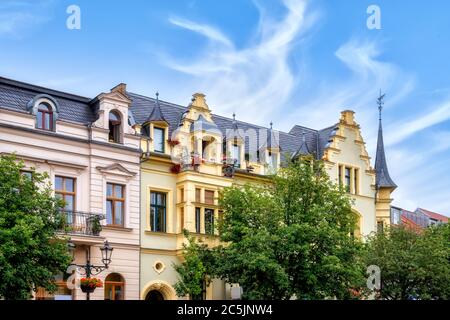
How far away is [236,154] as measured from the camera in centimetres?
3956

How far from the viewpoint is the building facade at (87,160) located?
102ft

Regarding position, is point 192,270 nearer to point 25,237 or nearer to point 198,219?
point 198,219

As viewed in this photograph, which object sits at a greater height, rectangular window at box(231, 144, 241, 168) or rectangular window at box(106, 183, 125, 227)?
rectangular window at box(231, 144, 241, 168)

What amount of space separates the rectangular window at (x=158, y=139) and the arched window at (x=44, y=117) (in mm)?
5854

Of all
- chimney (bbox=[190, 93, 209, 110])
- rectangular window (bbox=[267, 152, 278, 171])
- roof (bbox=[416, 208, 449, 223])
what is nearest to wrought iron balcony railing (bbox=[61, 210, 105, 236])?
chimney (bbox=[190, 93, 209, 110])

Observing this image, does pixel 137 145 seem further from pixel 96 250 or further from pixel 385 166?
pixel 385 166

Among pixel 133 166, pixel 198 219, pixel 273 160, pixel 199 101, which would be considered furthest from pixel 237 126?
pixel 133 166

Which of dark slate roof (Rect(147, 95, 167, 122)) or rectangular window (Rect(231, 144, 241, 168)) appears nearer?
dark slate roof (Rect(147, 95, 167, 122))

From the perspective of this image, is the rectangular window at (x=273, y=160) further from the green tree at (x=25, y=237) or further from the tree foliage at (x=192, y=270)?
the green tree at (x=25, y=237)

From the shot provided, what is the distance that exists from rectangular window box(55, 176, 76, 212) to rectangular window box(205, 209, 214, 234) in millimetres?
6992

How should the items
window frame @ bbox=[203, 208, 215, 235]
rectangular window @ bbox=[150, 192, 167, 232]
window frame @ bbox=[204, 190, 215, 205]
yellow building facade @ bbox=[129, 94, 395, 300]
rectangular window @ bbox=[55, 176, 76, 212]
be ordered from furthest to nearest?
window frame @ bbox=[204, 190, 215, 205] < window frame @ bbox=[203, 208, 215, 235] < rectangular window @ bbox=[150, 192, 167, 232] < yellow building facade @ bbox=[129, 94, 395, 300] < rectangular window @ bbox=[55, 176, 76, 212]

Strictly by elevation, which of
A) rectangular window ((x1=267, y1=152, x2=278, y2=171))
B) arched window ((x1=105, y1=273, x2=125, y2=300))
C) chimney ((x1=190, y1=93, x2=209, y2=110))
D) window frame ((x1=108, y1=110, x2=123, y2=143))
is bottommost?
arched window ((x1=105, y1=273, x2=125, y2=300))

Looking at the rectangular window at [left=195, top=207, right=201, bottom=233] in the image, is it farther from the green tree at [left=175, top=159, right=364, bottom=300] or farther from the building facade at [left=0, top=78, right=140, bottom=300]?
the building facade at [left=0, top=78, right=140, bottom=300]

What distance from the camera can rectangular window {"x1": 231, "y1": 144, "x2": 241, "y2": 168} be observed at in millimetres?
39219
